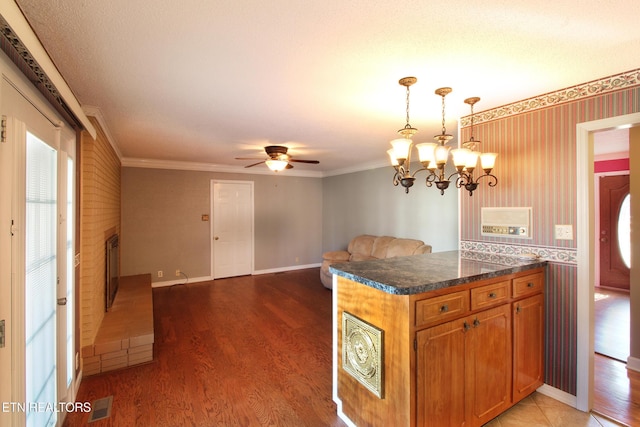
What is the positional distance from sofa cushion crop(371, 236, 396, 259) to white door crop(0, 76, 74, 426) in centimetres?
418

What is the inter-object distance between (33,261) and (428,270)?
229cm

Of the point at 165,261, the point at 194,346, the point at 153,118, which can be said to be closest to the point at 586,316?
the point at 194,346

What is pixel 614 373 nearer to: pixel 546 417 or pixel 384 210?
pixel 546 417

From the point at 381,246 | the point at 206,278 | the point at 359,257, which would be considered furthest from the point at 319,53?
the point at 206,278

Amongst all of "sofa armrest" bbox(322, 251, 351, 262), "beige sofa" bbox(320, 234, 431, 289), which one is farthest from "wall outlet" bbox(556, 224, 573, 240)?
"sofa armrest" bbox(322, 251, 351, 262)

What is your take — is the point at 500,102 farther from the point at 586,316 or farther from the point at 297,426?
the point at 297,426

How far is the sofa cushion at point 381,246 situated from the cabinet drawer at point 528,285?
281 centimetres

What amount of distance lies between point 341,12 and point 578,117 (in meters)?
2.01

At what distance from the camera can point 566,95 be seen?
2.22m

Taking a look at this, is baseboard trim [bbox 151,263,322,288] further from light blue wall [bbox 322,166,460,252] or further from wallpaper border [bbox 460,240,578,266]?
wallpaper border [bbox 460,240,578,266]

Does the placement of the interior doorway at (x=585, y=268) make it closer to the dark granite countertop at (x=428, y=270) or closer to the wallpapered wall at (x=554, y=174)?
the wallpapered wall at (x=554, y=174)

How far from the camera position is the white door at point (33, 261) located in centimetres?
122

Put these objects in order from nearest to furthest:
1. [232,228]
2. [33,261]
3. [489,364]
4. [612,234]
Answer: [33,261], [489,364], [612,234], [232,228]

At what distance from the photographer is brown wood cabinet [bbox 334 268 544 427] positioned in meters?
1.58
